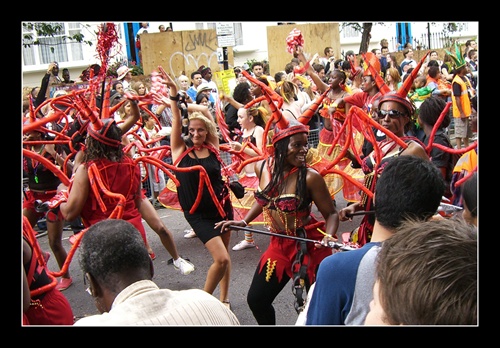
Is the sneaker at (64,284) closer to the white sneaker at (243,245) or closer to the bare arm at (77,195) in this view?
the bare arm at (77,195)

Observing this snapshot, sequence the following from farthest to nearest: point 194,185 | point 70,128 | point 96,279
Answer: point 70,128 → point 194,185 → point 96,279

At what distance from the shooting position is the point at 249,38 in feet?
50.4

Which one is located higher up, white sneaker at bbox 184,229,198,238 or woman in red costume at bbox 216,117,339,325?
woman in red costume at bbox 216,117,339,325

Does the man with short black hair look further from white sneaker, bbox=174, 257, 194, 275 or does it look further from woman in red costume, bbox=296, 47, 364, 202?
woman in red costume, bbox=296, 47, 364, 202

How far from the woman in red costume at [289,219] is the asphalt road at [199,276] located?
38.9 inches

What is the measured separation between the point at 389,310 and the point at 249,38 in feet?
46.5

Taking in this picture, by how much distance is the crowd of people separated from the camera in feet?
5.89

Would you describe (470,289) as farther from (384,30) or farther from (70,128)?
(384,30)

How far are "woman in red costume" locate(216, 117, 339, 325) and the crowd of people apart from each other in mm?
10

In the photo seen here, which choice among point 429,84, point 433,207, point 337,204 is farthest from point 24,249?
point 429,84

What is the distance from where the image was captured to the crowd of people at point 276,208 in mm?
1795

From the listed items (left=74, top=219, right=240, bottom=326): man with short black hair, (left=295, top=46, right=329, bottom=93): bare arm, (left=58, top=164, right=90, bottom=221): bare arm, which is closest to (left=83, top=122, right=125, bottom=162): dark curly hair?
(left=58, top=164, right=90, bottom=221): bare arm

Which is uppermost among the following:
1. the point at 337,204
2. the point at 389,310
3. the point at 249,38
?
the point at 249,38

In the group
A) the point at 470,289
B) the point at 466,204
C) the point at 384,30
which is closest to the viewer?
the point at 470,289
